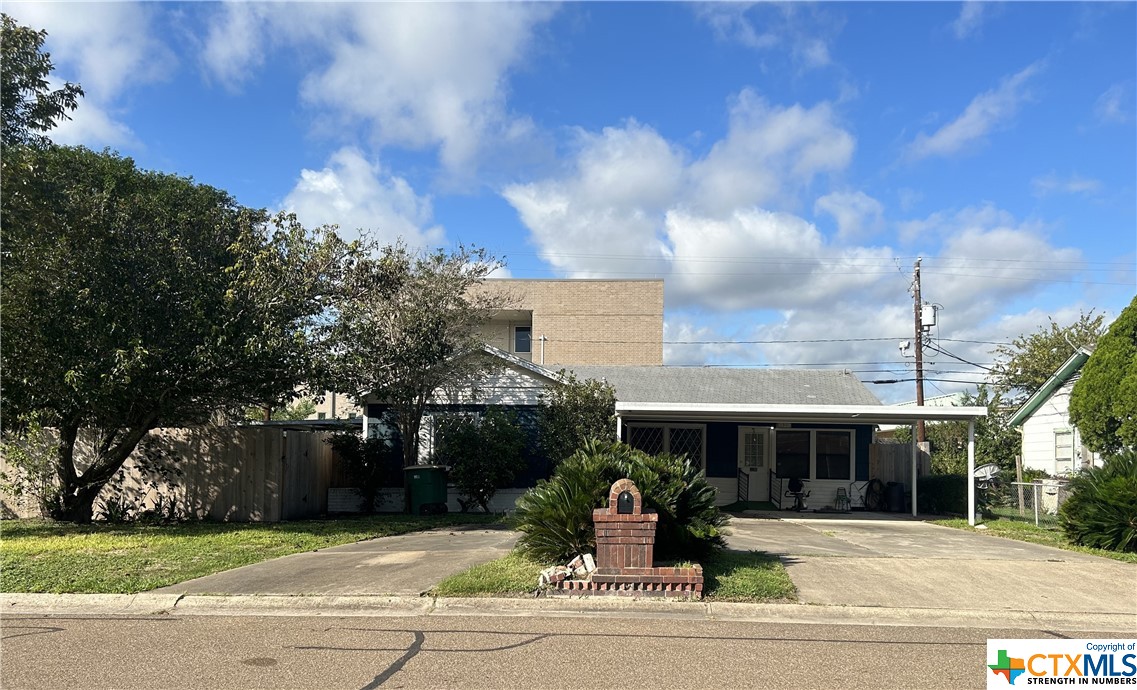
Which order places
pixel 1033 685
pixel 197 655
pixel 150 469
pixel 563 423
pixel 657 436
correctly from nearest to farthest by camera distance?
pixel 1033 685 → pixel 197 655 → pixel 150 469 → pixel 563 423 → pixel 657 436

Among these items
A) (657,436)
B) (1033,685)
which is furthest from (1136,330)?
(1033,685)

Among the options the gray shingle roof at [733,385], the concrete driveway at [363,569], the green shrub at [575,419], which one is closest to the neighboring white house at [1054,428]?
the gray shingle roof at [733,385]

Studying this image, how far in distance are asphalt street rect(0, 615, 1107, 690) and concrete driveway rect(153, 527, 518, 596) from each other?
951 mm

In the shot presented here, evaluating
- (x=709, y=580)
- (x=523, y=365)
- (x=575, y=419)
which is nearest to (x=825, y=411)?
(x=575, y=419)

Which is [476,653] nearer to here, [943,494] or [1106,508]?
[1106,508]

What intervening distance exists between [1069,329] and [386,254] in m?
29.0

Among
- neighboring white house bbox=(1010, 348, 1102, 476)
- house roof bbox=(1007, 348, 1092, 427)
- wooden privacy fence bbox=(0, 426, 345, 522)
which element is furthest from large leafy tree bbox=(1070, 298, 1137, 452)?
wooden privacy fence bbox=(0, 426, 345, 522)

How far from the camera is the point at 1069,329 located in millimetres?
33562

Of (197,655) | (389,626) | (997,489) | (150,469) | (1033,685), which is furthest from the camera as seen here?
(997,489)

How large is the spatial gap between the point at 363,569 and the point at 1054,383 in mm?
20192

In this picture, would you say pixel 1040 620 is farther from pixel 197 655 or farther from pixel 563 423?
pixel 563 423

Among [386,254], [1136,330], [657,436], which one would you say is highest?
[386,254]

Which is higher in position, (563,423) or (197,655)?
(563,423)

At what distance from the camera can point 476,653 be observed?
6.66 m
